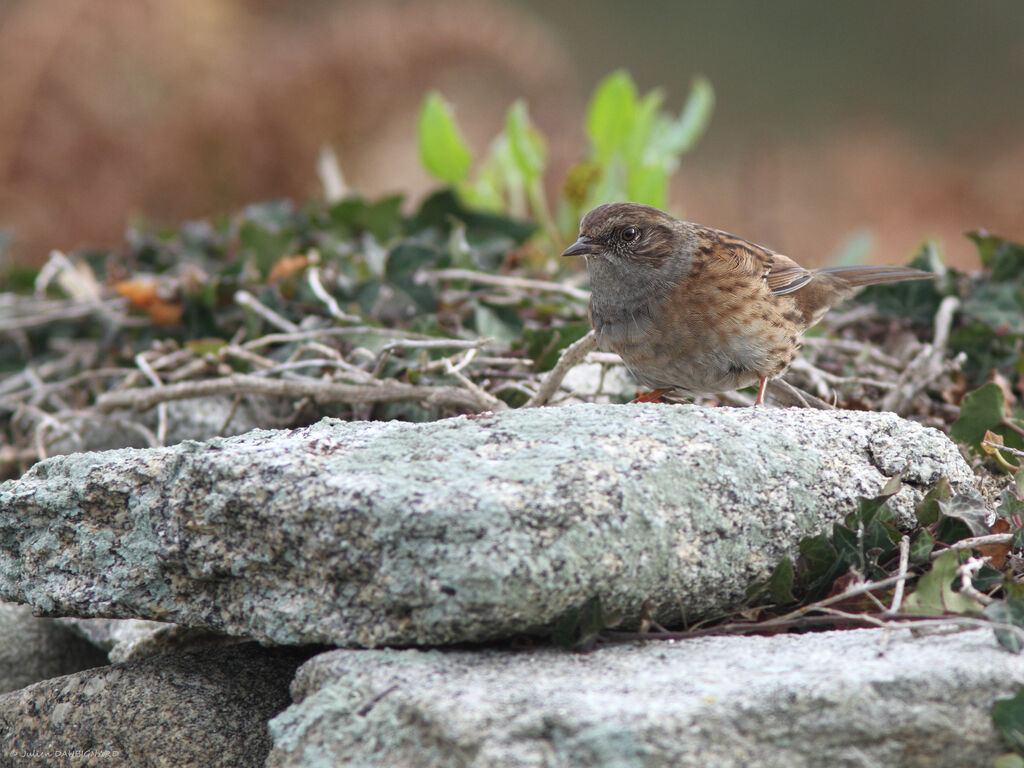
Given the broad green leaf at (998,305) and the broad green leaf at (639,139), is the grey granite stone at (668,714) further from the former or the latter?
the broad green leaf at (639,139)

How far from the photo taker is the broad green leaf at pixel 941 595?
2205mm

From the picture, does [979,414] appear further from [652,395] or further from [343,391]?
[343,391]

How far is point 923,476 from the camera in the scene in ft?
8.57

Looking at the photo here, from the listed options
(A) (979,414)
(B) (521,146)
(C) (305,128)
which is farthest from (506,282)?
(C) (305,128)

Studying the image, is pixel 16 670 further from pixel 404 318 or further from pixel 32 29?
pixel 32 29

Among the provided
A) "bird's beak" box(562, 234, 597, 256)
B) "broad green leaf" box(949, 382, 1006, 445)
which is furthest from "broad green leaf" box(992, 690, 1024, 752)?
"bird's beak" box(562, 234, 597, 256)

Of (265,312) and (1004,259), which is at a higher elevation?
(1004,259)

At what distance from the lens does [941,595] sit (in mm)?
2219

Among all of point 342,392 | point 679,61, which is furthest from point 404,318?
point 679,61

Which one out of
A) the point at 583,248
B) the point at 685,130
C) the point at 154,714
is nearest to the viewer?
the point at 154,714

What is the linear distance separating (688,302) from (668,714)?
1875mm

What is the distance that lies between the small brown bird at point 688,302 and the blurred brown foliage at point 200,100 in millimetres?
Answer: 4619

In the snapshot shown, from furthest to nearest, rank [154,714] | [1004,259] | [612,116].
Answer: [612,116], [1004,259], [154,714]

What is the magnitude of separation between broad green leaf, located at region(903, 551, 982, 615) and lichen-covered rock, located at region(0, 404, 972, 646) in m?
0.29
